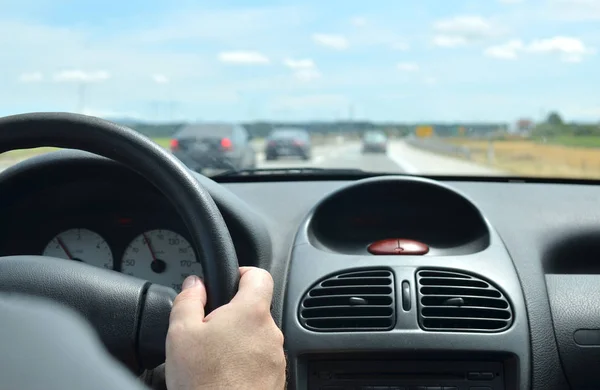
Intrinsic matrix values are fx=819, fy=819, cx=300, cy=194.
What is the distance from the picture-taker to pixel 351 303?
3189 mm

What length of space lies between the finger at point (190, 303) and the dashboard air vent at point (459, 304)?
54.0 inches

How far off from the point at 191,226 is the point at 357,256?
1.38 m

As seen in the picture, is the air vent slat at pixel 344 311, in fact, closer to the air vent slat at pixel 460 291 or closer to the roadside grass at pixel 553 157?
the air vent slat at pixel 460 291

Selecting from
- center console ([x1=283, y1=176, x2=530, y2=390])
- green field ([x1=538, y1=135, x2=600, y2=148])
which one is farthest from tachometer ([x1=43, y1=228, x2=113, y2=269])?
green field ([x1=538, y1=135, x2=600, y2=148])

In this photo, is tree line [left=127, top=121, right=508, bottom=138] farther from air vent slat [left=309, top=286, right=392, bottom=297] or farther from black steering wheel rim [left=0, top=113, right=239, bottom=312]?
black steering wheel rim [left=0, top=113, right=239, bottom=312]

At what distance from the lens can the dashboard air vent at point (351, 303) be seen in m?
3.13

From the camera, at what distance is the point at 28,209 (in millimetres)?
3061

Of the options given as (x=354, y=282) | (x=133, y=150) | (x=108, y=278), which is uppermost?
(x=133, y=150)

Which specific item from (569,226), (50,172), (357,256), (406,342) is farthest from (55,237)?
(569,226)

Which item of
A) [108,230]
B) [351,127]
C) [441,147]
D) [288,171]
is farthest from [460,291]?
[441,147]

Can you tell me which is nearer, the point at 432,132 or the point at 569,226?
the point at 569,226

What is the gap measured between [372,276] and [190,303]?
4.90 feet

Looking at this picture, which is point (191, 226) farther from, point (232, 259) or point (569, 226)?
point (569, 226)

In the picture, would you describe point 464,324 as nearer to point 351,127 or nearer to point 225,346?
point 225,346
